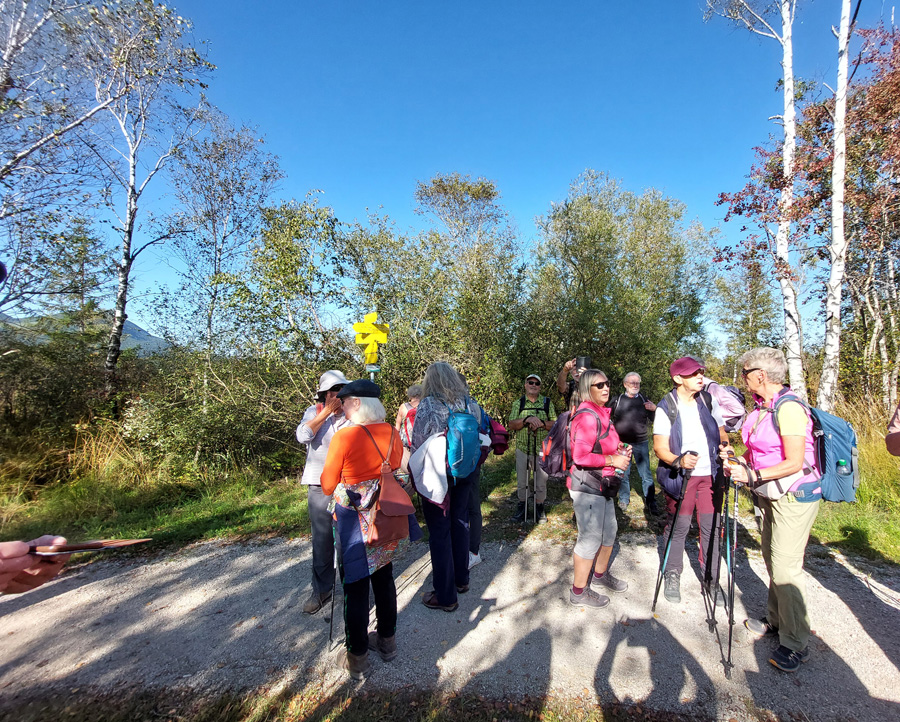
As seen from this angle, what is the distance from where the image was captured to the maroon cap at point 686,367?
11.1 ft

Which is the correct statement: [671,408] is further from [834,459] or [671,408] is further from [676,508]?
[834,459]

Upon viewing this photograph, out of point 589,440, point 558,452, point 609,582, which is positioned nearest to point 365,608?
point 589,440

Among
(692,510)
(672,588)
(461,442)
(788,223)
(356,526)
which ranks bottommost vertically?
(672,588)

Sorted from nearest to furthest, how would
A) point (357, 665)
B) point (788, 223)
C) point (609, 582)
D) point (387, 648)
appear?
point (357, 665), point (387, 648), point (609, 582), point (788, 223)

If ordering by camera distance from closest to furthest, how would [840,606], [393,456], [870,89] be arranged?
[393,456] < [840,606] < [870,89]

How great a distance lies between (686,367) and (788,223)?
6502 mm

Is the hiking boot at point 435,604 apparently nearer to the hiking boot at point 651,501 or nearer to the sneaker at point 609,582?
the sneaker at point 609,582

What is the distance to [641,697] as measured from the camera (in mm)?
2395

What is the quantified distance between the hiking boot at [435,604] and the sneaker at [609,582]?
4.21ft

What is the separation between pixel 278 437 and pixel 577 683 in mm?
7636

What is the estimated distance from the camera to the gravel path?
2475 millimetres

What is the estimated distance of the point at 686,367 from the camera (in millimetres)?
3422

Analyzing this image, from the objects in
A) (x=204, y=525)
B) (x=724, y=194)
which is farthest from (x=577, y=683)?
(x=724, y=194)

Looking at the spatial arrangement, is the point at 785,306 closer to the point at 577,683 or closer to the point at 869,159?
the point at 869,159
